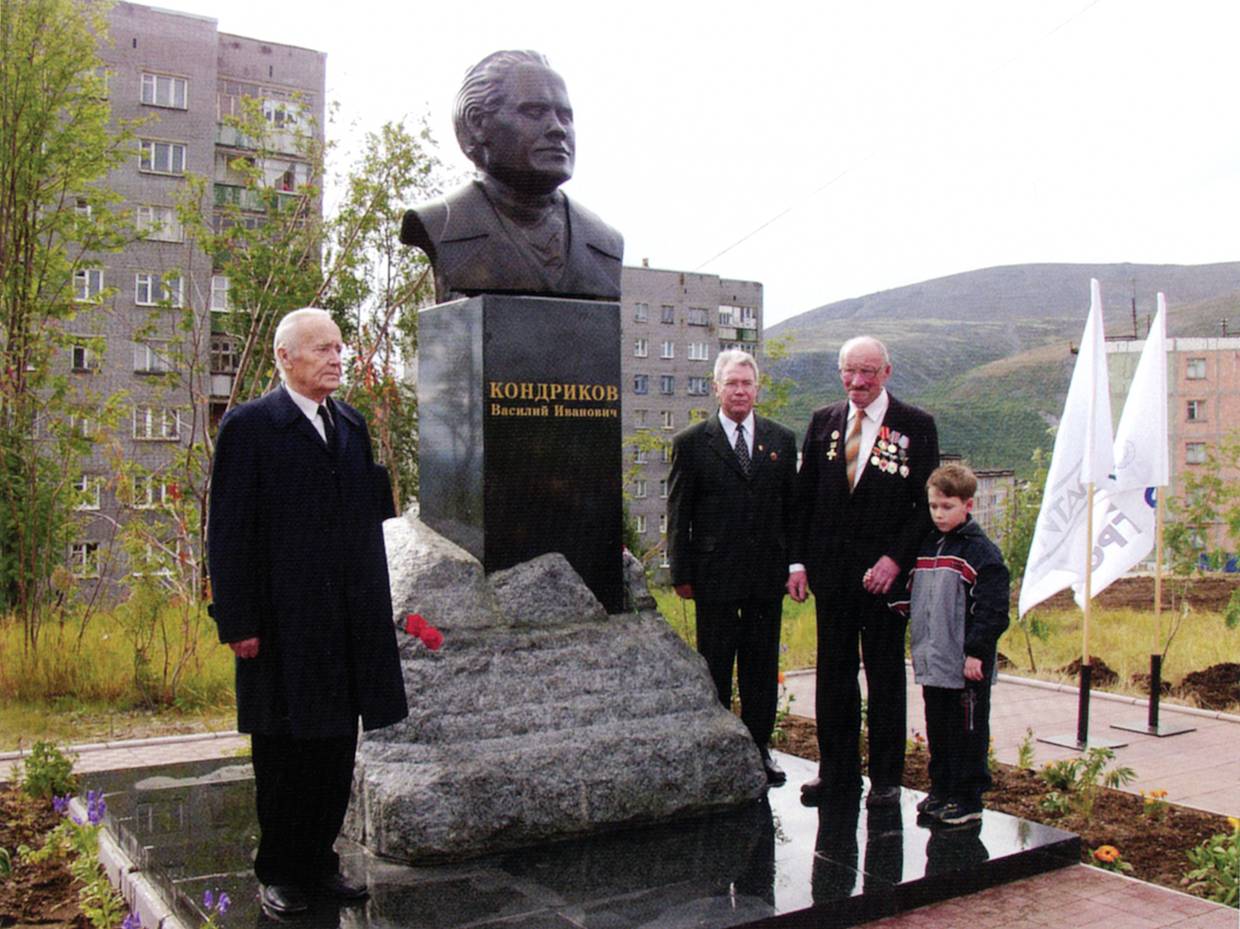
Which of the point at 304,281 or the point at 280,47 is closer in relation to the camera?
the point at 304,281

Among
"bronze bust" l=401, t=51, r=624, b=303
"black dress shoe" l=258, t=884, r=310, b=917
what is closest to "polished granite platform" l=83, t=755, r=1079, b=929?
"black dress shoe" l=258, t=884, r=310, b=917

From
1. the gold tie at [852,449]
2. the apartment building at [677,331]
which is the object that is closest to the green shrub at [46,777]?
the gold tie at [852,449]

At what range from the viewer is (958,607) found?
3.81 meters

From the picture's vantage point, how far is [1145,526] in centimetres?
632

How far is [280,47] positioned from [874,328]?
1591 centimetres

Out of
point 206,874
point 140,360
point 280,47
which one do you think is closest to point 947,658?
point 206,874

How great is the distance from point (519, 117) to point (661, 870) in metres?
2.78

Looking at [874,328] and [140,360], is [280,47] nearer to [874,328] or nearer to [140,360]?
[140,360]

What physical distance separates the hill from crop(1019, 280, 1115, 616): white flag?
296 cm

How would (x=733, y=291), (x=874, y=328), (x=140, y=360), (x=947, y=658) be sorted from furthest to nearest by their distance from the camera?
(x=140, y=360)
(x=733, y=291)
(x=874, y=328)
(x=947, y=658)

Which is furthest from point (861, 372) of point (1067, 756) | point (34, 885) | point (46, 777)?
point (46, 777)

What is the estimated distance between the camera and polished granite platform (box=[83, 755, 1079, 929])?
3.12 metres

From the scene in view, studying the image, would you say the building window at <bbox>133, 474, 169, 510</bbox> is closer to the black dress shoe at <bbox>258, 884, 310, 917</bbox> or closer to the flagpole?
the black dress shoe at <bbox>258, 884, 310, 917</bbox>

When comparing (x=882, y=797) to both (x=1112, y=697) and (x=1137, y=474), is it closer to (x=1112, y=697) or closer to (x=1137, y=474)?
(x=1137, y=474)
